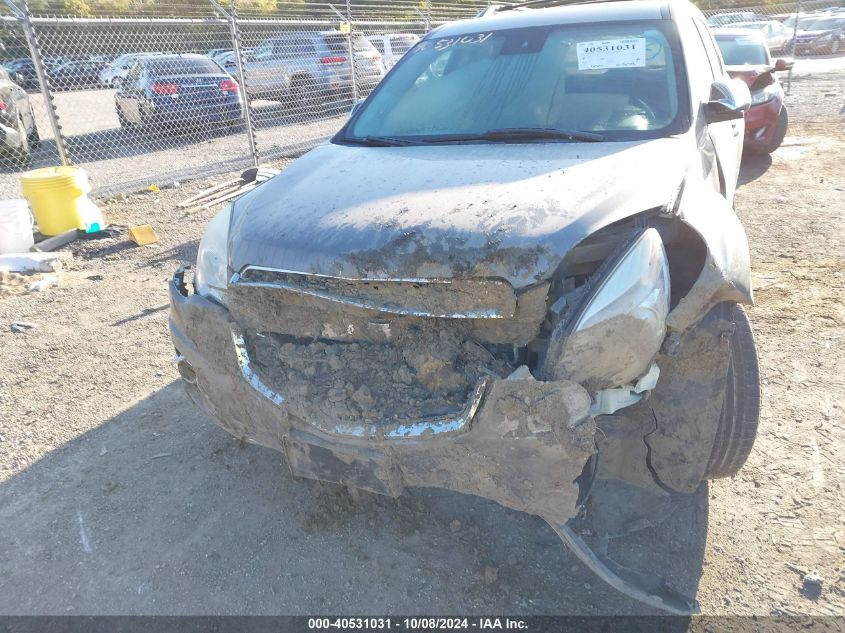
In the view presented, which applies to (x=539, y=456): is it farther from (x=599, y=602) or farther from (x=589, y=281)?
(x=599, y=602)

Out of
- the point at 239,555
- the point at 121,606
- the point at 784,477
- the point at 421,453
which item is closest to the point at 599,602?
the point at 421,453

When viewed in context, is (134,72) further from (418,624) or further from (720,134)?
(418,624)

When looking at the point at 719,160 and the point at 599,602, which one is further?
the point at 719,160

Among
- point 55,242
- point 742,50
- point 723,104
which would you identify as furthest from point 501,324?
point 742,50

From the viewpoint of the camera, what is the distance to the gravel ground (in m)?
2.16

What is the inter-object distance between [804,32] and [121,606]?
2633cm

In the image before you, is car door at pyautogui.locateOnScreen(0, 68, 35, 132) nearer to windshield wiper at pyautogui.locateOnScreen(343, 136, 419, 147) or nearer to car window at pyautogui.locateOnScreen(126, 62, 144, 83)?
car window at pyautogui.locateOnScreen(126, 62, 144, 83)

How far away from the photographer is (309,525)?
2.48 meters

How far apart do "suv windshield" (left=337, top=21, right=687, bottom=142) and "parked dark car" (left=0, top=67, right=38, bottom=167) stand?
676 cm

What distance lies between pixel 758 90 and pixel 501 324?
595cm

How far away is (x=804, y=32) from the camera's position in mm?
21203

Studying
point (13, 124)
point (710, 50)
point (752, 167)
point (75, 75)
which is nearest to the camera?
point (710, 50)

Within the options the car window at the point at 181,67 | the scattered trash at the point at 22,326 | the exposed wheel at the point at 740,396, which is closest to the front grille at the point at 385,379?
the exposed wheel at the point at 740,396

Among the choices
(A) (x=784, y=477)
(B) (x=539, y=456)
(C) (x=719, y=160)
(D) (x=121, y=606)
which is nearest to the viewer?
(B) (x=539, y=456)
